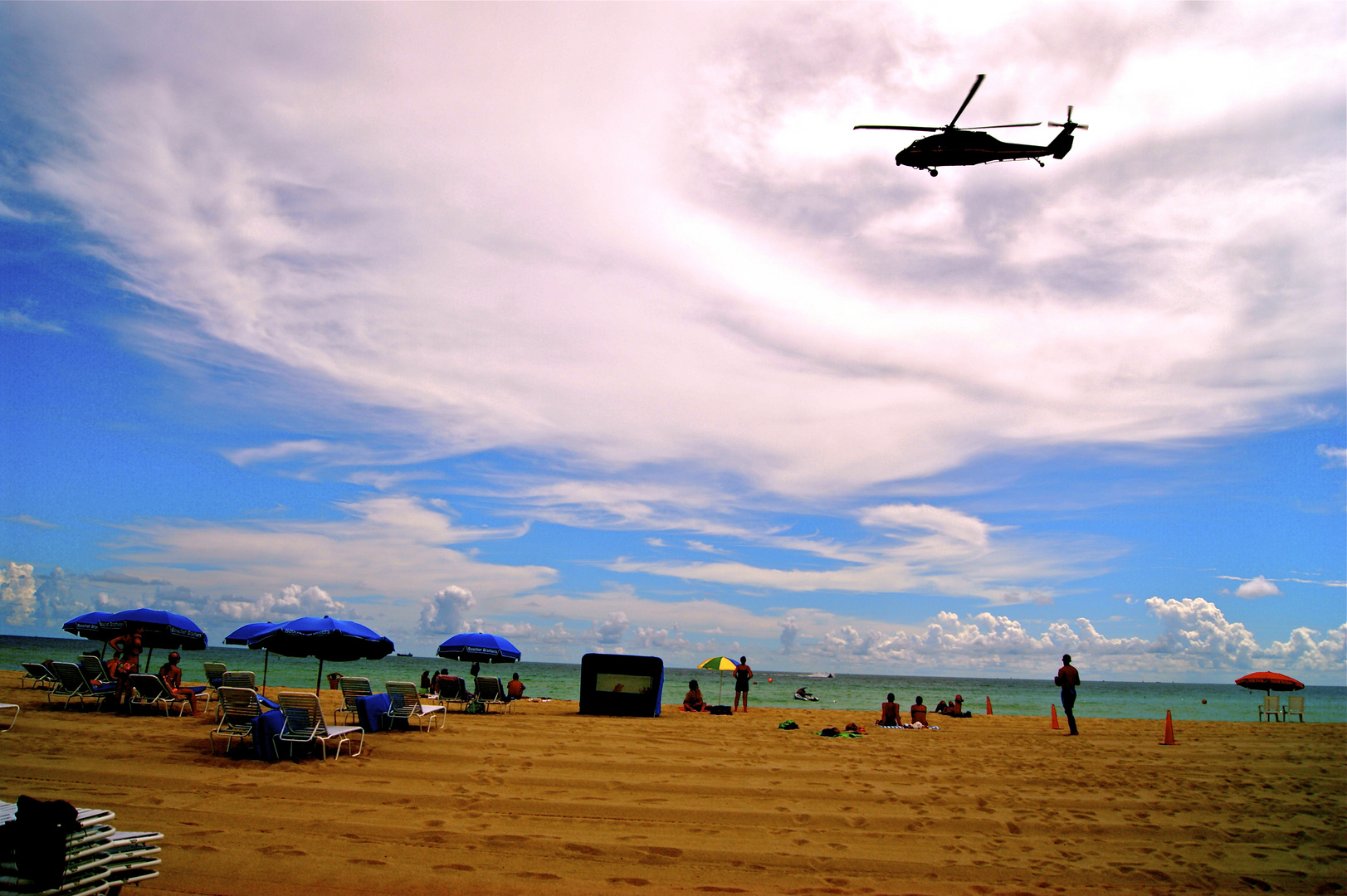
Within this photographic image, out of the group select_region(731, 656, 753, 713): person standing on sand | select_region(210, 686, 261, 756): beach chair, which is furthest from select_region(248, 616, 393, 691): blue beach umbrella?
select_region(731, 656, 753, 713): person standing on sand

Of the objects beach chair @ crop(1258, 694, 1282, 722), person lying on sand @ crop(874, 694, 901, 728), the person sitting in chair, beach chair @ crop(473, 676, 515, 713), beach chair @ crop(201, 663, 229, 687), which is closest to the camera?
the person sitting in chair

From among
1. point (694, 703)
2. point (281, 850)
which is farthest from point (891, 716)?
point (281, 850)

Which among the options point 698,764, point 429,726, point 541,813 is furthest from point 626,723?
point 541,813

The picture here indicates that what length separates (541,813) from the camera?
696 cm

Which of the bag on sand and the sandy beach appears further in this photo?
the sandy beach

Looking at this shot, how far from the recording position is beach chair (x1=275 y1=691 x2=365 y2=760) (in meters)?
8.92

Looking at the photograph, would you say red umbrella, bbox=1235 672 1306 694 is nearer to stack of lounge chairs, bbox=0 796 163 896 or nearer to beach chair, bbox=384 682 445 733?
beach chair, bbox=384 682 445 733

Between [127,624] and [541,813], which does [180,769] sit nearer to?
[541,813]

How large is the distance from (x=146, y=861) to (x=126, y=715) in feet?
35.7

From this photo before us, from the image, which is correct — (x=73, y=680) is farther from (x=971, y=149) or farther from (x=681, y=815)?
(x=971, y=149)

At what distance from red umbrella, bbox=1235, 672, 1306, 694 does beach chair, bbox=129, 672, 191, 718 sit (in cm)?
2848

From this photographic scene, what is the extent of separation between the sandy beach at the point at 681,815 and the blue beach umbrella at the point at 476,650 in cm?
576

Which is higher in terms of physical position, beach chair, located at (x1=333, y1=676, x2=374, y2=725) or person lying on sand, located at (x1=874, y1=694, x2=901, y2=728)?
beach chair, located at (x1=333, y1=676, x2=374, y2=725)

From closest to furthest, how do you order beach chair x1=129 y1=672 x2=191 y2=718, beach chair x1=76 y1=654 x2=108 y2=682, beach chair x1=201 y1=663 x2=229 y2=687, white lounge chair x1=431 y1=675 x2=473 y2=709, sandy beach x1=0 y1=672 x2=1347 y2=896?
sandy beach x1=0 y1=672 x2=1347 y2=896
beach chair x1=129 y1=672 x2=191 y2=718
beach chair x1=76 y1=654 x2=108 y2=682
beach chair x1=201 y1=663 x2=229 y2=687
white lounge chair x1=431 y1=675 x2=473 y2=709
